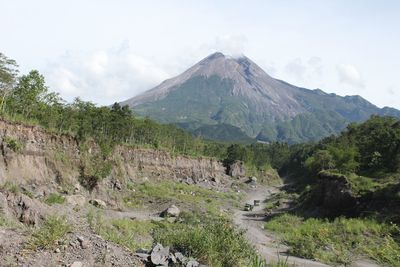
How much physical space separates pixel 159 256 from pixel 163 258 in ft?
0.41

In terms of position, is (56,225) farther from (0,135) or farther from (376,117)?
(376,117)

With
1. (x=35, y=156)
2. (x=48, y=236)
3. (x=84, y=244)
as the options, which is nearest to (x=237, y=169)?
(x=35, y=156)

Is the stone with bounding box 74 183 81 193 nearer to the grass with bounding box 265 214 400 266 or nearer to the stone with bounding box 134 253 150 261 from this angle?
the grass with bounding box 265 214 400 266

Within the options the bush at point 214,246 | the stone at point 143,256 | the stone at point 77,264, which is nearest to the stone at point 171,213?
the bush at point 214,246

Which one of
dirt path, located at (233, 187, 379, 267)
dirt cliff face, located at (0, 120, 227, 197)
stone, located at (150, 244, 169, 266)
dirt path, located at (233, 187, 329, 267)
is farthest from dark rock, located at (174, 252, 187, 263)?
dirt cliff face, located at (0, 120, 227, 197)

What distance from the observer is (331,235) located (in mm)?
30922

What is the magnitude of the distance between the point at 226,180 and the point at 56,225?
292 feet

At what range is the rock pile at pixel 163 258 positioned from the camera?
35.7 ft

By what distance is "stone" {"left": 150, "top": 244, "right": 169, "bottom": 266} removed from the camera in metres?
10.8

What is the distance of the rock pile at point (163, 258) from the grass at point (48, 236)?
2.26 metres

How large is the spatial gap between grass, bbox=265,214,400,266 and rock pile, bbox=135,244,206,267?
12949mm

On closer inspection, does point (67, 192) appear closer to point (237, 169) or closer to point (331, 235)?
point (331, 235)

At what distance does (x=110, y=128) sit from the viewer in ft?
220

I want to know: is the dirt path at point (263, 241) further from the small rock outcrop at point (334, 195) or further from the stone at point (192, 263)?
the small rock outcrop at point (334, 195)
